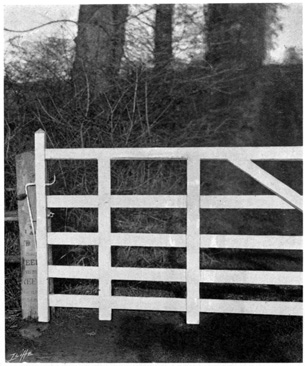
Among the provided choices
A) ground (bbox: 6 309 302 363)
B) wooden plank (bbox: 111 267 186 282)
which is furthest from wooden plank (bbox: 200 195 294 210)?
ground (bbox: 6 309 302 363)

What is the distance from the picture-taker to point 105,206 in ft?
14.0

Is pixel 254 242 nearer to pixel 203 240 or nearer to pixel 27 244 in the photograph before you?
pixel 203 240

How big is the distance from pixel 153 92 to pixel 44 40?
1.97m

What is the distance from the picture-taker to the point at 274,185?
4.04m

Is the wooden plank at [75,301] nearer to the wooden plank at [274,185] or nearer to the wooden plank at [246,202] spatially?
the wooden plank at [246,202]

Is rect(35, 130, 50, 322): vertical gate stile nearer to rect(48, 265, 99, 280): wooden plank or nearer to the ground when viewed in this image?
rect(48, 265, 99, 280): wooden plank

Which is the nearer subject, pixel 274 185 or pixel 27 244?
pixel 274 185

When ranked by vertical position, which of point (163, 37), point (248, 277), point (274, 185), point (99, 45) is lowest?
point (248, 277)

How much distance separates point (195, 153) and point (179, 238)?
796 millimetres

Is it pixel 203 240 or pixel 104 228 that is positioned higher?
pixel 104 228

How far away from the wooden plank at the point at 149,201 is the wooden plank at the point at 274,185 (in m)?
0.63

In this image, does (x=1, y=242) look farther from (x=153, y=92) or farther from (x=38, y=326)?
(x=153, y=92)
